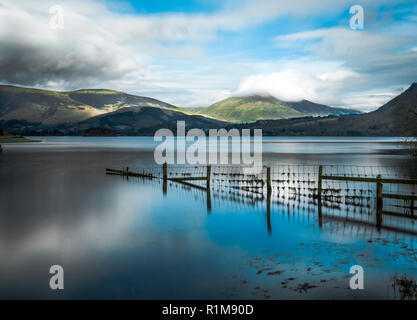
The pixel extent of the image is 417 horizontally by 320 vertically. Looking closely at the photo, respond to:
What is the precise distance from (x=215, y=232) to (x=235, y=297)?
8.48 metres

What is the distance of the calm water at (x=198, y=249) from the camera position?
12.0m

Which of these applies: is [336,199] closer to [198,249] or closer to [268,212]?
[268,212]

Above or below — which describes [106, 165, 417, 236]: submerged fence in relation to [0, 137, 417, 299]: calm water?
above

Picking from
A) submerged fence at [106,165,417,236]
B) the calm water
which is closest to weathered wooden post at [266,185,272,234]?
submerged fence at [106,165,417,236]

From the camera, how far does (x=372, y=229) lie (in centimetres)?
1908

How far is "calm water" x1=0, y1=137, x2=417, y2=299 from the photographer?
1203 cm

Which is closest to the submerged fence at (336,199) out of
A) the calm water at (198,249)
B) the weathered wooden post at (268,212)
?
the weathered wooden post at (268,212)

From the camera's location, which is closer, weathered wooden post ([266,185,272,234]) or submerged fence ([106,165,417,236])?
weathered wooden post ([266,185,272,234])

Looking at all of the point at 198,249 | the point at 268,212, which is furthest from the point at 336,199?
the point at 198,249

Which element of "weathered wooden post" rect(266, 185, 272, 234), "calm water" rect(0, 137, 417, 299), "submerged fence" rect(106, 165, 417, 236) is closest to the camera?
"calm water" rect(0, 137, 417, 299)

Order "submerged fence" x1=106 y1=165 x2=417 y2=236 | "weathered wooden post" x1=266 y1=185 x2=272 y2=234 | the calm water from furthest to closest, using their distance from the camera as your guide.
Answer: "submerged fence" x1=106 y1=165 x2=417 y2=236, "weathered wooden post" x1=266 y1=185 x2=272 y2=234, the calm water

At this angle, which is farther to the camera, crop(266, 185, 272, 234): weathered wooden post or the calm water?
crop(266, 185, 272, 234): weathered wooden post

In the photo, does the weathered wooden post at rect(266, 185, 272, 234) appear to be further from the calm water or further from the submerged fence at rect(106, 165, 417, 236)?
the calm water

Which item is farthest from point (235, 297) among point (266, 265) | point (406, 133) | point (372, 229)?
point (406, 133)
